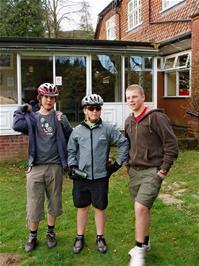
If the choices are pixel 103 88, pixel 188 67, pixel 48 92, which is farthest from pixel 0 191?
pixel 188 67

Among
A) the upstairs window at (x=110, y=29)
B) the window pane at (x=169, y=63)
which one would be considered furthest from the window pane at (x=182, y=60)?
the upstairs window at (x=110, y=29)

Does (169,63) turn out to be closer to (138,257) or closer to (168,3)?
(168,3)

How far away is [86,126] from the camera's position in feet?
14.1

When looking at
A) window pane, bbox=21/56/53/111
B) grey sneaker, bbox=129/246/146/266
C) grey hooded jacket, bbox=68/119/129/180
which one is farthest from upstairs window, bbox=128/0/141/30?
grey sneaker, bbox=129/246/146/266

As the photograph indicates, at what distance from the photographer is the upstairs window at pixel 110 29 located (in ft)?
77.1

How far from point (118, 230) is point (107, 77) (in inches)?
301

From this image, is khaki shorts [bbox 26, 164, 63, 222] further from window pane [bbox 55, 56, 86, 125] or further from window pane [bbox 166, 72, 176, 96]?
window pane [bbox 166, 72, 176, 96]

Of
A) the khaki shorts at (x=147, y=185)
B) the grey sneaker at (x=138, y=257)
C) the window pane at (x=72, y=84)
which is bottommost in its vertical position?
the grey sneaker at (x=138, y=257)

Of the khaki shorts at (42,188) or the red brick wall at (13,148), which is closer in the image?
the khaki shorts at (42,188)

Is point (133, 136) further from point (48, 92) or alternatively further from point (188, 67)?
point (188, 67)

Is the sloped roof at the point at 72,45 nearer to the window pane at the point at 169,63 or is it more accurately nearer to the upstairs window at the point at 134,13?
the window pane at the point at 169,63

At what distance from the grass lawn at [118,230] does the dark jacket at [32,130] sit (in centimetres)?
107

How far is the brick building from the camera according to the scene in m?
12.9

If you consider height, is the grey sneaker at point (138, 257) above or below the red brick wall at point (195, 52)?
below
